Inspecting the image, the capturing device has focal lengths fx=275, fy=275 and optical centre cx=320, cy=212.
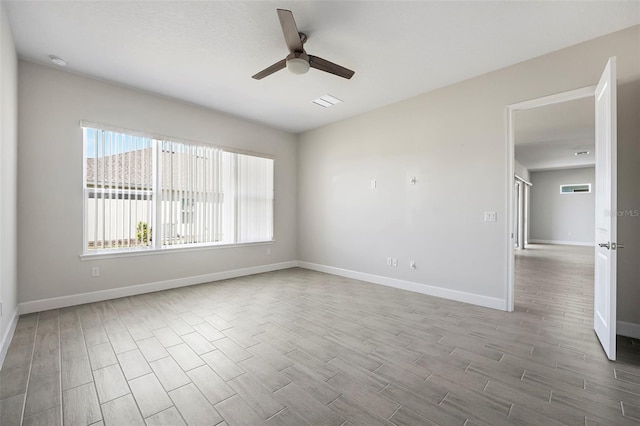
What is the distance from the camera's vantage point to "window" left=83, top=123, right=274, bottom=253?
150 inches

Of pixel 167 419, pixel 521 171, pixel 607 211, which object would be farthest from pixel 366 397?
pixel 521 171

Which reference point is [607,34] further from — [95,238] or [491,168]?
[95,238]

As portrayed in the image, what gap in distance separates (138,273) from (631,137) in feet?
20.4

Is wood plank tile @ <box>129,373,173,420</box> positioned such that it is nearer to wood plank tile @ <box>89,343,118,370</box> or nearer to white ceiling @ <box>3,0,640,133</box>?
wood plank tile @ <box>89,343,118,370</box>

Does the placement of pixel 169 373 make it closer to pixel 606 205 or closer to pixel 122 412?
pixel 122 412

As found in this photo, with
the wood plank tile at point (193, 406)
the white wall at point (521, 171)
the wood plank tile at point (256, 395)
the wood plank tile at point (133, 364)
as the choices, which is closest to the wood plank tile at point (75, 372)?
the wood plank tile at point (133, 364)

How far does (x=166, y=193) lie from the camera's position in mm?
4402

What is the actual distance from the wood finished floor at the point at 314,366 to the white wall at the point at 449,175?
715 millimetres

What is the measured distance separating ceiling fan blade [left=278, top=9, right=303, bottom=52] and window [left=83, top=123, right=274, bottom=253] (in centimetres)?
289

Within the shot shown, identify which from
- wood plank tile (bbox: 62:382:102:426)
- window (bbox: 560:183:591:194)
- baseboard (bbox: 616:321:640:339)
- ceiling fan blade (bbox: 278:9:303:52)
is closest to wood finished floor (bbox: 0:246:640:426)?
wood plank tile (bbox: 62:382:102:426)

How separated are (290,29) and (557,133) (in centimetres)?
678

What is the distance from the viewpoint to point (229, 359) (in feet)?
7.61

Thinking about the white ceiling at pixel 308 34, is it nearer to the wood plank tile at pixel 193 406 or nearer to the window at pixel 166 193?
the window at pixel 166 193

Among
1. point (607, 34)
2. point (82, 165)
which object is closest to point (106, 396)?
point (82, 165)
